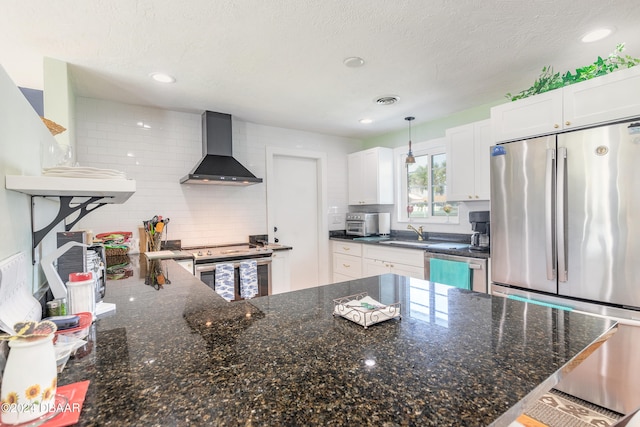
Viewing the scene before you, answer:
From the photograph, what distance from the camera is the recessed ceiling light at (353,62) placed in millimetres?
2254

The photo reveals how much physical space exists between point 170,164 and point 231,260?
51.1 inches

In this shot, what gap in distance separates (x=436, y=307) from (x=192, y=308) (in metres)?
0.96

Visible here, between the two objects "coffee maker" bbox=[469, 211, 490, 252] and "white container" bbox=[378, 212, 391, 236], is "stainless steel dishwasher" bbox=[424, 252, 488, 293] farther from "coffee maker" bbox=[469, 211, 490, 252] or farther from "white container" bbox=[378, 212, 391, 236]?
"white container" bbox=[378, 212, 391, 236]

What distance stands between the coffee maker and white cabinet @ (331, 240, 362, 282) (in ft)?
4.67

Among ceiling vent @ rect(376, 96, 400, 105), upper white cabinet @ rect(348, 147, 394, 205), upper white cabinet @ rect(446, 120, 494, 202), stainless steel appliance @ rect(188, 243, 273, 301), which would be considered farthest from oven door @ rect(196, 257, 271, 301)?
upper white cabinet @ rect(446, 120, 494, 202)

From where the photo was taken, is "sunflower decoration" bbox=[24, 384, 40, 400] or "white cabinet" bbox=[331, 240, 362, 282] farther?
"white cabinet" bbox=[331, 240, 362, 282]

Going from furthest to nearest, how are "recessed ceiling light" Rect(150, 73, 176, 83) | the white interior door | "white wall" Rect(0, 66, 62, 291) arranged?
1. the white interior door
2. "recessed ceiling light" Rect(150, 73, 176, 83)
3. "white wall" Rect(0, 66, 62, 291)

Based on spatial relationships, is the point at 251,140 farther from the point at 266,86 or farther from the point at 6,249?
the point at 6,249

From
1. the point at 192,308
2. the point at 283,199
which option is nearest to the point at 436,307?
the point at 192,308

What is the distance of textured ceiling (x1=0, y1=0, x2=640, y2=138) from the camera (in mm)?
1707

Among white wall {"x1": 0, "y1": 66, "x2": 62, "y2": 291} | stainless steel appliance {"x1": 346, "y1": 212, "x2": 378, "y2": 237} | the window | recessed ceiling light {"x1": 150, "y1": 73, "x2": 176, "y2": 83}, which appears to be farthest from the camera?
stainless steel appliance {"x1": 346, "y1": 212, "x2": 378, "y2": 237}

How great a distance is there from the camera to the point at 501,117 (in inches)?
97.5

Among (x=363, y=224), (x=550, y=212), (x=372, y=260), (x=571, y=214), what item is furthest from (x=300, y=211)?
(x=571, y=214)

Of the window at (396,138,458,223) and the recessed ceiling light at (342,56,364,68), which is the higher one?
the recessed ceiling light at (342,56,364,68)
